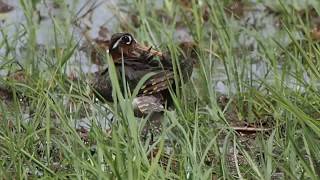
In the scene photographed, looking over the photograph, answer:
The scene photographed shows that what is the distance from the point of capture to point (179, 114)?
4.94 meters

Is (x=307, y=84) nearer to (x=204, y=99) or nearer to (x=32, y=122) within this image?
(x=204, y=99)

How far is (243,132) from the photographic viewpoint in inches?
213

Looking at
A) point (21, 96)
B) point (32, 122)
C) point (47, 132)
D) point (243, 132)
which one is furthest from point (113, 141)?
point (21, 96)

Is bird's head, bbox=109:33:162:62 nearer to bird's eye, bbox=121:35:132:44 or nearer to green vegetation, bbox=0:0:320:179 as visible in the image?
bird's eye, bbox=121:35:132:44

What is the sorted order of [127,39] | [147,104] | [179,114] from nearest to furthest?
[179,114] < [147,104] < [127,39]

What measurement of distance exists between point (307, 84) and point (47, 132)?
132 cm

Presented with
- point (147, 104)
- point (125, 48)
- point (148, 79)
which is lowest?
point (147, 104)

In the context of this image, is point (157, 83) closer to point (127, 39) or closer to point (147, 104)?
point (147, 104)

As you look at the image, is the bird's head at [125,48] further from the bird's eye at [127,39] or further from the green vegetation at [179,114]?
the green vegetation at [179,114]

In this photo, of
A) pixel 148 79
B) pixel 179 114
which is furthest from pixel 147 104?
pixel 179 114

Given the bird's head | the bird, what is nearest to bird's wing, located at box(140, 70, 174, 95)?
the bird

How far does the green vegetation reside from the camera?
13.8 feet

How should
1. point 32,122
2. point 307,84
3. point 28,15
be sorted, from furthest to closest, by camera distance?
point 28,15
point 307,84
point 32,122

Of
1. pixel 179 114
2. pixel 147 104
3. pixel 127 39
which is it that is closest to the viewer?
pixel 179 114
